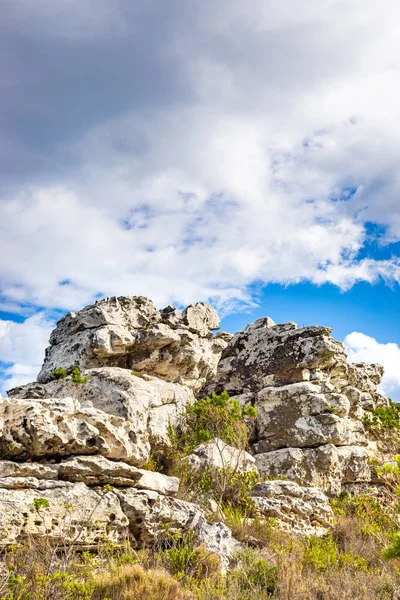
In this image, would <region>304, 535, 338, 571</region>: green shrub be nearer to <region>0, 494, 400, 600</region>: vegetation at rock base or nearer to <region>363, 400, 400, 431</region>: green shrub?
<region>0, 494, 400, 600</region>: vegetation at rock base

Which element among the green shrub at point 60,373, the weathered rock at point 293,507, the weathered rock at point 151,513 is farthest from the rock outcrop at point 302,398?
the weathered rock at point 151,513

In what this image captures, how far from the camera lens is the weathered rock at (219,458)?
14.6 meters

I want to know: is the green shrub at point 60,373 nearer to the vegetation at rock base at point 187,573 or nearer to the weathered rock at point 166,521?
the weathered rock at point 166,521

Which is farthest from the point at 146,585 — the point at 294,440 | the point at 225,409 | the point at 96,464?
the point at 294,440

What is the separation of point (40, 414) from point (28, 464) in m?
0.93

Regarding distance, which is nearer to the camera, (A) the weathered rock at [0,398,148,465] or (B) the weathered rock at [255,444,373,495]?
(A) the weathered rock at [0,398,148,465]

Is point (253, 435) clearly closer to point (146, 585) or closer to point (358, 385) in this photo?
point (358, 385)

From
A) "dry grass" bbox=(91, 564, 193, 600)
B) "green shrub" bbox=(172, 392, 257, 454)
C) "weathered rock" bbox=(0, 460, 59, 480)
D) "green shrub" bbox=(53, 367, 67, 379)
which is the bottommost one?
"dry grass" bbox=(91, 564, 193, 600)

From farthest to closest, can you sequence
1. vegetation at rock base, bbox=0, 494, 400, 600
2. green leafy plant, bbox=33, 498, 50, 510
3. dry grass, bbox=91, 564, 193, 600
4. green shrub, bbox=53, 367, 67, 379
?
green shrub, bbox=53, 367, 67, 379, green leafy plant, bbox=33, 498, 50, 510, dry grass, bbox=91, 564, 193, 600, vegetation at rock base, bbox=0, 494, 400, 600

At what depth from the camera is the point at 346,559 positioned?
9.95 m

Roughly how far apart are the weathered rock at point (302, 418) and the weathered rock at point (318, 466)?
48 centimetres

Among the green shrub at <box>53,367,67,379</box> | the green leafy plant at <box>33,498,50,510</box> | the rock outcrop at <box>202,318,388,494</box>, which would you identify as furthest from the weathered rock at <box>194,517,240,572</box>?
the green shrub at <box>53,367,67,379</box>

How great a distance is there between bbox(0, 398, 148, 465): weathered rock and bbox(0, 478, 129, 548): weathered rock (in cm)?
77

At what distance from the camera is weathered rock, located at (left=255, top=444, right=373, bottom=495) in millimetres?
17719
